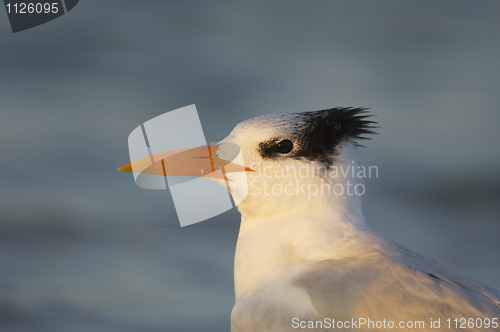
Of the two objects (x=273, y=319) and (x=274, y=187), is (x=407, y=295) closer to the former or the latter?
(x=273, y=319)

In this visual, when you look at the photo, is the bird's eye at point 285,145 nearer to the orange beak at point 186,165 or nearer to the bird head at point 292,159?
the bird head at point 292,159

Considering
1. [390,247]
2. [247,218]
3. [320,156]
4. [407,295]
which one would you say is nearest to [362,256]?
[390,247]

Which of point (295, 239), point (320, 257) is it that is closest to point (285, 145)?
point (295, 239)

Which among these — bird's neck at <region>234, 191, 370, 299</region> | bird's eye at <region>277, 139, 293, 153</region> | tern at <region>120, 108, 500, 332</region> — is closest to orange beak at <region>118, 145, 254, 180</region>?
tern at <region>120, 108, 500, 332</region>

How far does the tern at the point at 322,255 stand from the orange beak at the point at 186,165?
0.03 metres

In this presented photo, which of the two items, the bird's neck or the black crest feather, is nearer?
the bird's neck

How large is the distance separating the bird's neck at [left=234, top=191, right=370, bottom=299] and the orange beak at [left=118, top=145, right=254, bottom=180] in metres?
0.30

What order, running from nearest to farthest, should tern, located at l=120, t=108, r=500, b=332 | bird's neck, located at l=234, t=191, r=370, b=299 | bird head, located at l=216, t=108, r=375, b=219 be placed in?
1. tern, located at l=120, t=108, r=500, b=332
2. bird's neck, located at l=234, t=191, r=370, b=299
3. bird head, located at l=216, t=108, r=375, b=219

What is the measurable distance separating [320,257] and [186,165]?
28.1 inches

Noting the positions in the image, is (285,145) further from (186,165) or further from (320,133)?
(186,165)

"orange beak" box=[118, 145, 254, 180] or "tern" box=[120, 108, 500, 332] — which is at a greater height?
"orange beak" box=[118, 145, 254, 180]

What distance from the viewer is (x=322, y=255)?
73.2 inches

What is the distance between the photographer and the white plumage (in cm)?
152

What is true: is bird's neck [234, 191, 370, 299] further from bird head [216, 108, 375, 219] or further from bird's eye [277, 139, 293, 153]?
bird's eye [277, 139, 293, 153]
